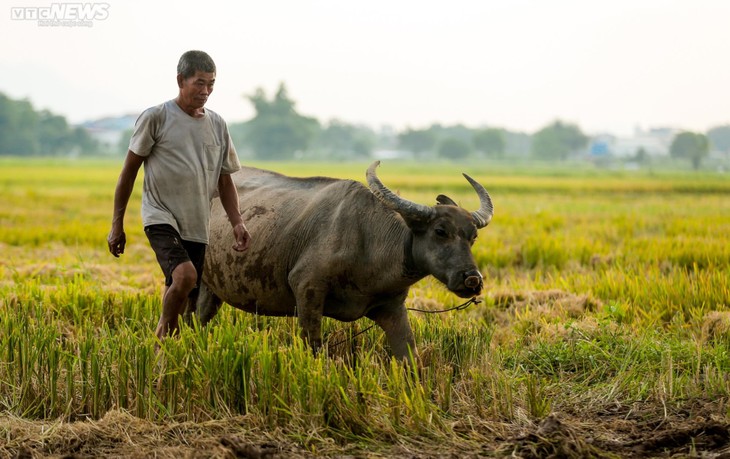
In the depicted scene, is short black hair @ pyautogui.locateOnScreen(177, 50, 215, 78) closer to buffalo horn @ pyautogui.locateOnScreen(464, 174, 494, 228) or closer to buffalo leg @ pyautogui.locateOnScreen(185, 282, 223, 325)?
buffalo horn @ pyautogui.locateOnScreen(464, 174, 494, 228)

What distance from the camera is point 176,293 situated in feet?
15.9

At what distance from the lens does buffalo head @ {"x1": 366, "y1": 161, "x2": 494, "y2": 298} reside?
4738 mm

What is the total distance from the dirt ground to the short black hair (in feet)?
6.10

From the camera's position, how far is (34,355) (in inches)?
182

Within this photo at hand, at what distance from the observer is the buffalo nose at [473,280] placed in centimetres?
464

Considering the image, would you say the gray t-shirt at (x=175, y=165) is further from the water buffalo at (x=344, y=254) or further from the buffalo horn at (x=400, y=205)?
the buffalo horn at (x=400, y=205)

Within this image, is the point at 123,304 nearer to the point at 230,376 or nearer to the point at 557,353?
the point at 230,376

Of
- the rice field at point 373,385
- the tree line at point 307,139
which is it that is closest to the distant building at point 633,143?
the tree line at point 307,139

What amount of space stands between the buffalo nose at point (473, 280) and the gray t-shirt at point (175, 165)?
5.10ft

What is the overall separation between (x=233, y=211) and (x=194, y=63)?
39.3 inches

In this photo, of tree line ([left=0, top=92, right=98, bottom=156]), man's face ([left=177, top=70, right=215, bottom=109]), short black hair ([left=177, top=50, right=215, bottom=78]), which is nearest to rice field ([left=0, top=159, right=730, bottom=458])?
man's face ([left=177, top=70, right=215, bottom=109])

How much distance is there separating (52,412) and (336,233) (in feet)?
5.98

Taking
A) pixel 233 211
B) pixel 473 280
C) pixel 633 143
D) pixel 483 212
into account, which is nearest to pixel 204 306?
pixel 233 211

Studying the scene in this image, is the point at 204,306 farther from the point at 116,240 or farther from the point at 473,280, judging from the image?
the point at 473,280
